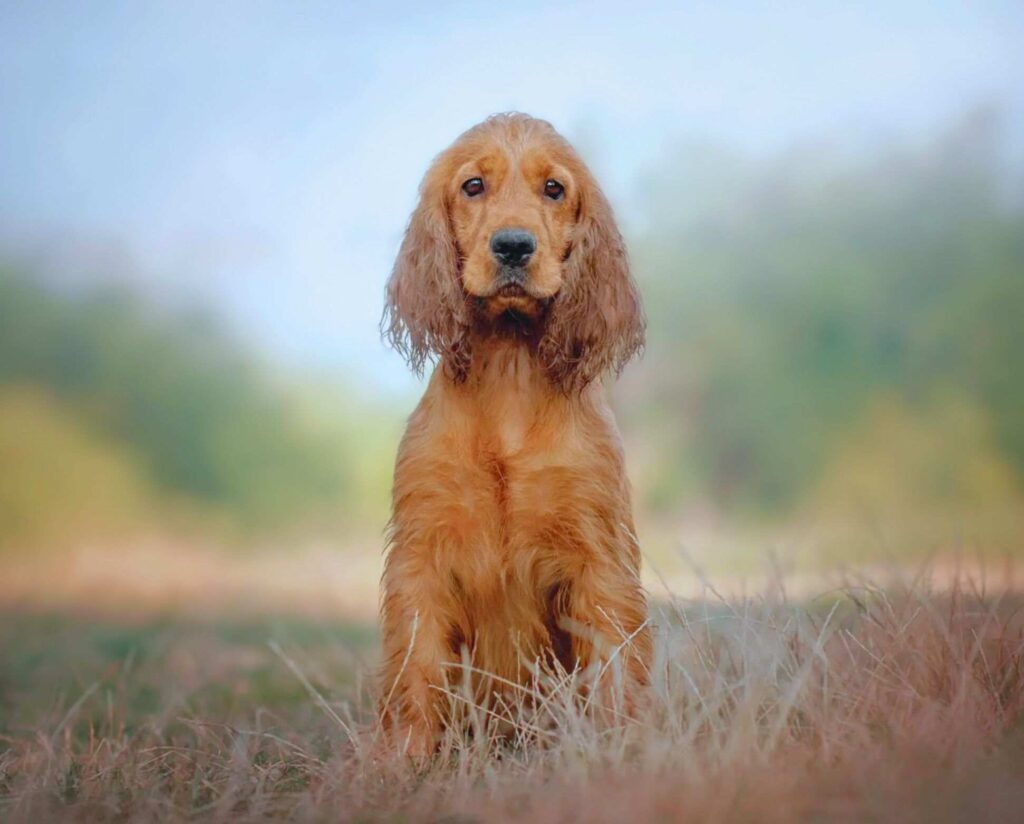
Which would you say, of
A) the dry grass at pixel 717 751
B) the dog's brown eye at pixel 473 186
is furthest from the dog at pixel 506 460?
the dry grass at pixel 717 751

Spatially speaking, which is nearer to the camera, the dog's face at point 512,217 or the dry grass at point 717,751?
the dry grass at point 717,751

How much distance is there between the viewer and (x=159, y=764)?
11.9 feet

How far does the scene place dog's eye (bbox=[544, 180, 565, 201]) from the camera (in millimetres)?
3912

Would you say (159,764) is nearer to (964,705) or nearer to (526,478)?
(526,478)

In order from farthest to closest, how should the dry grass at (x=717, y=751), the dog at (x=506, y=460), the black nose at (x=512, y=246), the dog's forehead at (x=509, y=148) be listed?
the dog's forehead at (x=509, y=148)
the dog at (x=506, y=460)
the black nose at (x=512, y=246)
the dry grass at (x=717, y=751)

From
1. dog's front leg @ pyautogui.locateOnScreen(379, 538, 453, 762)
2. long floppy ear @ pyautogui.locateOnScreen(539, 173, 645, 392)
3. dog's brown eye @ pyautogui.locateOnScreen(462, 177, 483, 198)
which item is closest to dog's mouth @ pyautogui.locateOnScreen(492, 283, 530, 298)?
long floppy ear @ pyautogui.locateOnScreen(539, 173, 645, 392)

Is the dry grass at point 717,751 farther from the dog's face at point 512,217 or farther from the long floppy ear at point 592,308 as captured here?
the dog's face at point 512,217

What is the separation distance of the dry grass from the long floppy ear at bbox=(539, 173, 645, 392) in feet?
2.83

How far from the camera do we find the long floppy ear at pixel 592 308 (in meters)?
3.87

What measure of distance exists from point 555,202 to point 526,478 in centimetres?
92

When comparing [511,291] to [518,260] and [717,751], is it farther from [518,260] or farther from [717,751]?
[717,751]

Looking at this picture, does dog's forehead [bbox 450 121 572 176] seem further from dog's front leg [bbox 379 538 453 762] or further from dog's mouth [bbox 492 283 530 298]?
dog's front leg [bbox 379 538 453 762]

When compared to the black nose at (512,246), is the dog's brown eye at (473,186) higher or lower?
higher

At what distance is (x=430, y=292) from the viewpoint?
157 inches
